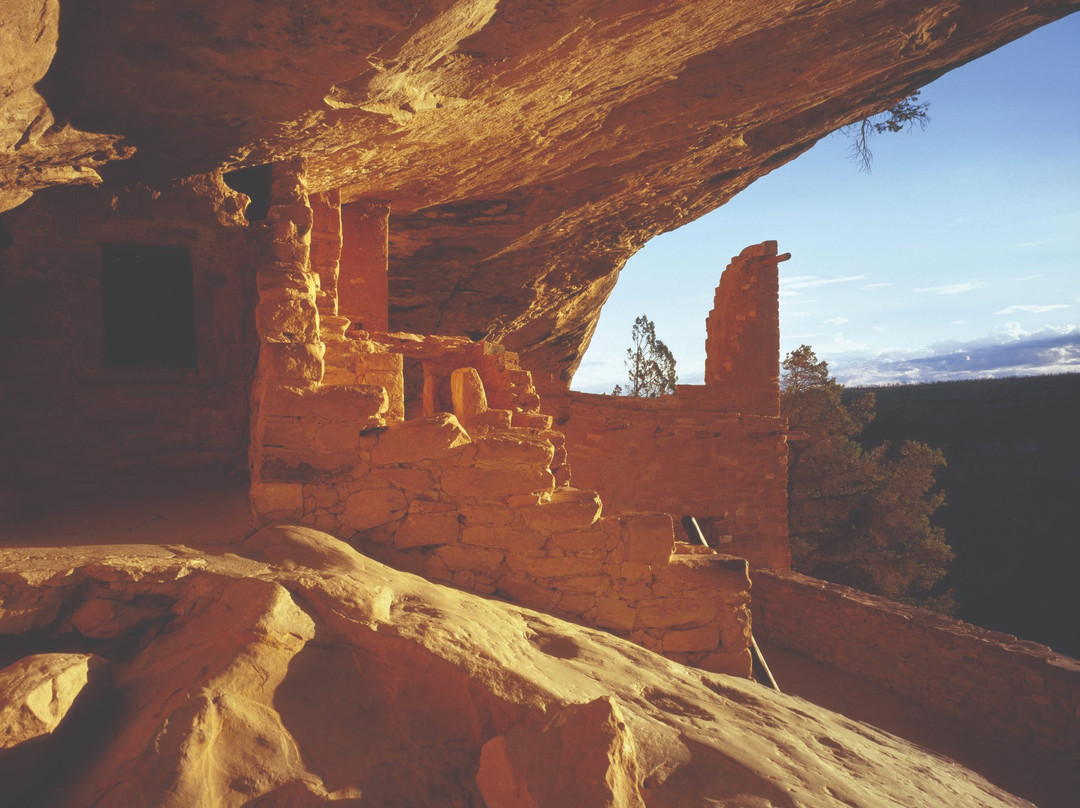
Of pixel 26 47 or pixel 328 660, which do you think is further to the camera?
pixel 26 47

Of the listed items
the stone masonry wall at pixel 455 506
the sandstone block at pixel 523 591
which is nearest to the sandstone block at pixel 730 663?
the stone masonry wall at pixel 455 506

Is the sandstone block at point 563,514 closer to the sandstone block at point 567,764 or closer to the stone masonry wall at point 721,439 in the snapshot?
the sandstone block at point 567,764

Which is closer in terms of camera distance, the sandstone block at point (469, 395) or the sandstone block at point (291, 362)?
the sandstone block at point (291, 362)

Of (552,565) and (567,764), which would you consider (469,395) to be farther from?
(567,764)

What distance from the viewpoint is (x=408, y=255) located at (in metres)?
7.76

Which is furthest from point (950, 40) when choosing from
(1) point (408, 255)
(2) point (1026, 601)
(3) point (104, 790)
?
(2) point (1026, 601)

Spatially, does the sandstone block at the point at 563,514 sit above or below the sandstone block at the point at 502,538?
above

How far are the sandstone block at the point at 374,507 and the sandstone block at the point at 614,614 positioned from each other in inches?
46.7

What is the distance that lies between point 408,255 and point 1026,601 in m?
16.5

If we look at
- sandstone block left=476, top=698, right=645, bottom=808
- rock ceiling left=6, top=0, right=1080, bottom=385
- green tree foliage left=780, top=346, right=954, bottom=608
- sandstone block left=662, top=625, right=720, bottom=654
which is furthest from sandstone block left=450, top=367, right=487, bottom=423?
green tree foliage left=780, top=346, right=954, bottom=608

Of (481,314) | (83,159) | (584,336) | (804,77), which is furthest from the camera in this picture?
(584,336)

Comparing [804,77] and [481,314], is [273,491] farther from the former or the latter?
[481,314]

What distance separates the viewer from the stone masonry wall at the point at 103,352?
442 cm

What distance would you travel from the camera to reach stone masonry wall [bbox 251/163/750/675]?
3.38m
